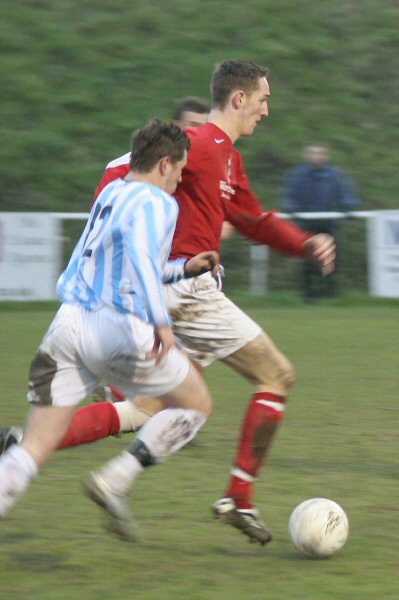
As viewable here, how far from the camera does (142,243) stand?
4.30 metres

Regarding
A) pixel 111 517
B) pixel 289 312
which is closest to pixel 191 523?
pixel 111 517

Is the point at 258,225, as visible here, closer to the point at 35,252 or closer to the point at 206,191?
the point at 206,191

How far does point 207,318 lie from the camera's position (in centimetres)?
511

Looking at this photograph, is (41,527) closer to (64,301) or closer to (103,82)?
(64,301)

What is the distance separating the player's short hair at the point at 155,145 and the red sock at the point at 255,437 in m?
1.10

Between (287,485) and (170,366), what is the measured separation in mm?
1542

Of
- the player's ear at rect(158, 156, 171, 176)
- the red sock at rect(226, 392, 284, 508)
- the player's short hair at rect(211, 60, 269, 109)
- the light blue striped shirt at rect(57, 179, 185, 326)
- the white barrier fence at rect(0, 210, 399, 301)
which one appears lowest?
A: the white barrier fence at rect(0, 210, 399, 301)

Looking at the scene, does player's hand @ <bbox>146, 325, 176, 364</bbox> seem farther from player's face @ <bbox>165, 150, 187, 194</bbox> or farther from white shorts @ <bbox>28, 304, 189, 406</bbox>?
player's face @ <bbox>165, 150, 187, 194</bbox>

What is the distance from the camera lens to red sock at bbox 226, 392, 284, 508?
498cm

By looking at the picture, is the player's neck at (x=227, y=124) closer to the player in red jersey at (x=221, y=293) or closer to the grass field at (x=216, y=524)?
the player in red jersey at (x=221, y=293)

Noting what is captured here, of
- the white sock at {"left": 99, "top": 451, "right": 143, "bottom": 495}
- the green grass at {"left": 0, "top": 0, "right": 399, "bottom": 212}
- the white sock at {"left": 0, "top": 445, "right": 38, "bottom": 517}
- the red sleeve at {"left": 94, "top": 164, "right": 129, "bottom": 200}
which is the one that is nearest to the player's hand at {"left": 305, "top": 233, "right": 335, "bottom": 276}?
the red sleeve at {"left": 94, "top": 164, "right": 129, "bottom": 200}

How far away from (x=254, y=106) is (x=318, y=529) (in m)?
1.80

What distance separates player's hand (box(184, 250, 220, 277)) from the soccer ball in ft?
3.31

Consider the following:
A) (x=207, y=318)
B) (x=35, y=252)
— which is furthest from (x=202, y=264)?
(x=35, y=252)
